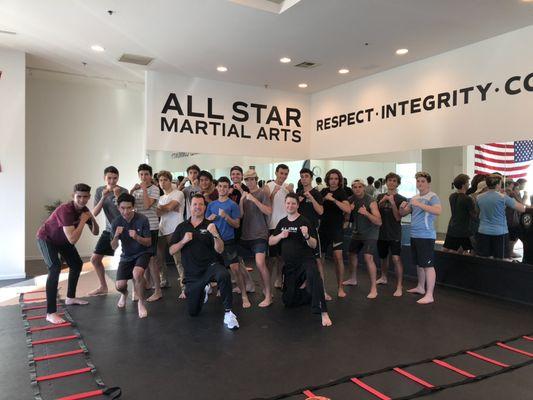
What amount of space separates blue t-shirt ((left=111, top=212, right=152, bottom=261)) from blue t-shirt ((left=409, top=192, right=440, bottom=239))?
3030 millimetres

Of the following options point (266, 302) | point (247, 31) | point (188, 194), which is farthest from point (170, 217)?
point (247, 31)

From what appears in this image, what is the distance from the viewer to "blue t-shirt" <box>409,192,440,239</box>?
4547 millimetres

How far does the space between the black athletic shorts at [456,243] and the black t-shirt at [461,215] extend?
0.16 ft

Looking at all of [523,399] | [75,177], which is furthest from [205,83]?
[523,399]

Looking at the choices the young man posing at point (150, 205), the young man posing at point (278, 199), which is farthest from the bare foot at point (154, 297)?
the young man posing at point (278, 199)

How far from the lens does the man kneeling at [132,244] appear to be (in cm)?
404

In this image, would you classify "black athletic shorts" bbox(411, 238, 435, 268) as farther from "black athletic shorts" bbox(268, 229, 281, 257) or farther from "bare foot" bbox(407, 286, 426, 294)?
"black athletic shorts" bbox(268, 229, 281, 257)

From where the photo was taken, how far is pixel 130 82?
25.4 ft

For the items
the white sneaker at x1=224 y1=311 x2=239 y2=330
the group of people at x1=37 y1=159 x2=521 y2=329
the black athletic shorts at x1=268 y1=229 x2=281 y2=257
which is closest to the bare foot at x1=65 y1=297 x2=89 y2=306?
the group of people at x1=37 y1=159 x2=521 y2=329

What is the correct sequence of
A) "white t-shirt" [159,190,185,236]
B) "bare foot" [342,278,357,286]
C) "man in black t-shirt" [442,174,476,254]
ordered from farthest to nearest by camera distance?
1. "bare foot" [342,278,357,286]
2. "man in black t-shirt" [442,174,476,254]
3. "white t-shirt" [159,190,185,236]

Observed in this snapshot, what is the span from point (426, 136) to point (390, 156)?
72 cm

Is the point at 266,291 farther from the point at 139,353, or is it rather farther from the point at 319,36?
the point at 319,36

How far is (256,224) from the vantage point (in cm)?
448

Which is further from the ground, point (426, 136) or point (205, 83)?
point (205, 83)
